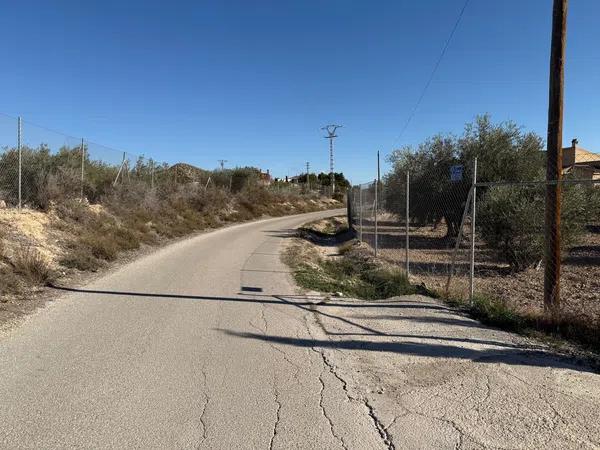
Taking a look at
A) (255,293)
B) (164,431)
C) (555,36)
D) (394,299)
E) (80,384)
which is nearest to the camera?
(164,431)

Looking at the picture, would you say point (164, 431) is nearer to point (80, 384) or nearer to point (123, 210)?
point (80, 384)

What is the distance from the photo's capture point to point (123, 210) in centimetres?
1970

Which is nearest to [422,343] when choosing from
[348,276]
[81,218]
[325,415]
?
[325,415]

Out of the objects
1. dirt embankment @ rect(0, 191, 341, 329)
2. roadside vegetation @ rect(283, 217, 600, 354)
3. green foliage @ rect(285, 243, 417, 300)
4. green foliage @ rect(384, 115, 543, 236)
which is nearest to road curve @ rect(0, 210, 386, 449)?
dirt embankment @ rect(0, 191, 341, 329)

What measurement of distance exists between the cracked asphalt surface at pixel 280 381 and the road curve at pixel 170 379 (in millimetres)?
17

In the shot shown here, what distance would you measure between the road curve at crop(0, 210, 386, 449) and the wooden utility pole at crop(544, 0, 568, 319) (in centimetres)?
373

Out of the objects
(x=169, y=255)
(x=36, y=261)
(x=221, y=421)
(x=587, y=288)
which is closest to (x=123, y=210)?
(x=169, y=255)

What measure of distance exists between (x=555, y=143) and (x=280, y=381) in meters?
5.62

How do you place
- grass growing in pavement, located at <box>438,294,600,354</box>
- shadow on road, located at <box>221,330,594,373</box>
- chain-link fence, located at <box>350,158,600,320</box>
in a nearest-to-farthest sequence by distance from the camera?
shadow on road, located at <box>221,330,594,373</box>, grass growing in pavement, located at <box>438,294,600,354</box>, chain-link fence, located at <box>350,158,600,320</box>

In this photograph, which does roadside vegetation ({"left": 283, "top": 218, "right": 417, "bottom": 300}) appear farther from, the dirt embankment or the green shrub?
the dirt embankment

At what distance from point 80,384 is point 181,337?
170cm

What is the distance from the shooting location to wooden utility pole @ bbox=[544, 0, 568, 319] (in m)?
7.54

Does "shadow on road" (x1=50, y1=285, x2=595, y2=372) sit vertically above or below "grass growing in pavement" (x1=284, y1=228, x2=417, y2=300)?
below

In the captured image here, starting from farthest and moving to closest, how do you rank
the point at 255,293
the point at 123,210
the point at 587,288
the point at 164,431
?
the point at 123,210 < the point at 587,288 < the point at 255,293 < the point at 164,431
